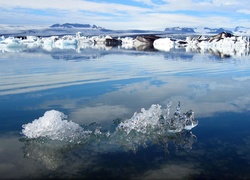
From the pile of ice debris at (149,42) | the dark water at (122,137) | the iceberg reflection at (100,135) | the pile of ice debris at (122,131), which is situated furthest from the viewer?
the pile of ice debris at (149,42)

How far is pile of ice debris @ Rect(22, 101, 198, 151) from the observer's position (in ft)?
17.9

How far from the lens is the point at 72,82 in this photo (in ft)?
37.0

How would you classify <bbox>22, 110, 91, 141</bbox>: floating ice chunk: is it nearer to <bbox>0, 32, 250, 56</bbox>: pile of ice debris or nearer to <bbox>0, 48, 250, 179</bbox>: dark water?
<bbox>0, 48, 250, 179</bbox>: dark water

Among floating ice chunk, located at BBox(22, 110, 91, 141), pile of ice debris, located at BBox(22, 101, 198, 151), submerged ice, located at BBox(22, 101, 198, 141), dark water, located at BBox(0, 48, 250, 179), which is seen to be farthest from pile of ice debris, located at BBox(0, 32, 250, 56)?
floating ice chunk, located at BBox(22, 110, 91, 141)

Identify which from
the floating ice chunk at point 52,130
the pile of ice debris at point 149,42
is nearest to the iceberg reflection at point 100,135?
the floating ice chunk at point 52,130

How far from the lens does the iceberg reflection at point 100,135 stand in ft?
16.5

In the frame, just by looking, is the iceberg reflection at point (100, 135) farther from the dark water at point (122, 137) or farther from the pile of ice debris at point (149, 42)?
the pile of ice debris at point (149, 42)

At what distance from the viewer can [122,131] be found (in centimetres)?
587

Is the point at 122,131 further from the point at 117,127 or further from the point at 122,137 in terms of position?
the point at 122,137

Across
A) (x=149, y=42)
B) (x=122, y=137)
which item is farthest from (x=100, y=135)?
(x=149, y=42)

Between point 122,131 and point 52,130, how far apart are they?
1276 mm

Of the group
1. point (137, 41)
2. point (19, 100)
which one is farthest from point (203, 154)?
point (137, 41)

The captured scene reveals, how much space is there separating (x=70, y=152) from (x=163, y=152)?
1461mm

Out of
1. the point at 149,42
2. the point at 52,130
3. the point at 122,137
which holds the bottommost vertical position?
the point at 122,137
